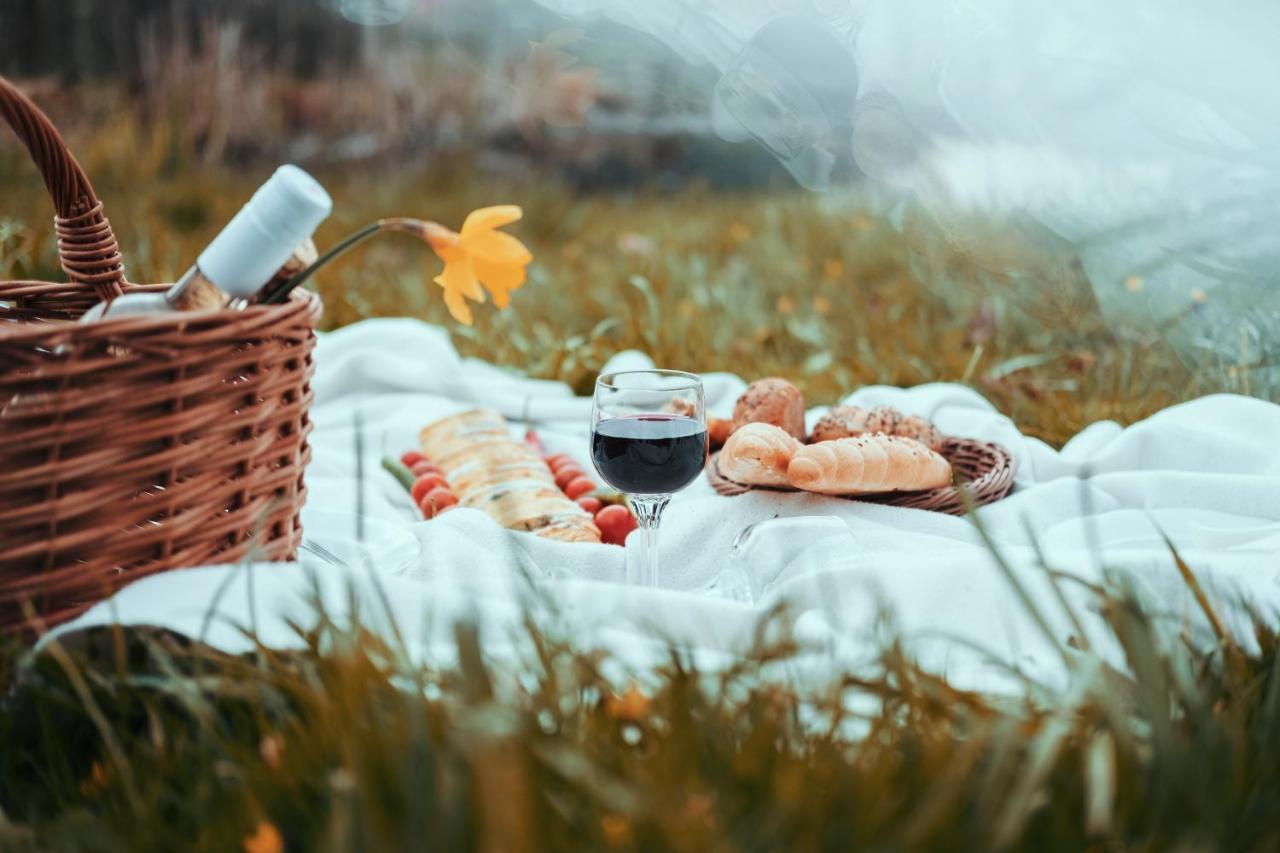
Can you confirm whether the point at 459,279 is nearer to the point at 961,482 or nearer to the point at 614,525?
the point at 614,525

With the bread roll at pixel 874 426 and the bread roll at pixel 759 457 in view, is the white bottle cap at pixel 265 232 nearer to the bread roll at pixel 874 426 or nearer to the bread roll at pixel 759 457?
the bread roll at pixel 759 457

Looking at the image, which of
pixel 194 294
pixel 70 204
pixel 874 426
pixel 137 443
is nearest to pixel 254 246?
pixel 194 294

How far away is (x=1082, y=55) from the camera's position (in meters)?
2.58

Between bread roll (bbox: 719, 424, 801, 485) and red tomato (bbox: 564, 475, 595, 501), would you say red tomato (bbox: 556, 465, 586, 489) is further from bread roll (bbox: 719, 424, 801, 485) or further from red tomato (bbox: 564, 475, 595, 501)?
bread roll (bbox: 719, 424, 801, 485)

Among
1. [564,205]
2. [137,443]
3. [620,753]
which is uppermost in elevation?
[137,443]

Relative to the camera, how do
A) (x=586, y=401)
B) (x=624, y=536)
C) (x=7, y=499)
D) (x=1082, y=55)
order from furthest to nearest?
(x=586, y=401), (x=1082, y=55), (x=624, y=536), (x=7, y=499)

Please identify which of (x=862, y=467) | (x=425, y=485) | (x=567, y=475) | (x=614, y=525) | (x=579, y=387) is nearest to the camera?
(x=862, y=467)

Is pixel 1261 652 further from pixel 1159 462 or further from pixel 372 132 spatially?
pixel 372 132

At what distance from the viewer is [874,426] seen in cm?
207

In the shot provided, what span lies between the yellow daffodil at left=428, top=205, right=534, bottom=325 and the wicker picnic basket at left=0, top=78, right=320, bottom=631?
0.19m

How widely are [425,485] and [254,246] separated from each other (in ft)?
2.96

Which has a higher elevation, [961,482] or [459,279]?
[459,279]

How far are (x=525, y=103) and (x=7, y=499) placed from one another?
6.30 m

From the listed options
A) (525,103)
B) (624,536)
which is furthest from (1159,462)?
(525,103)
